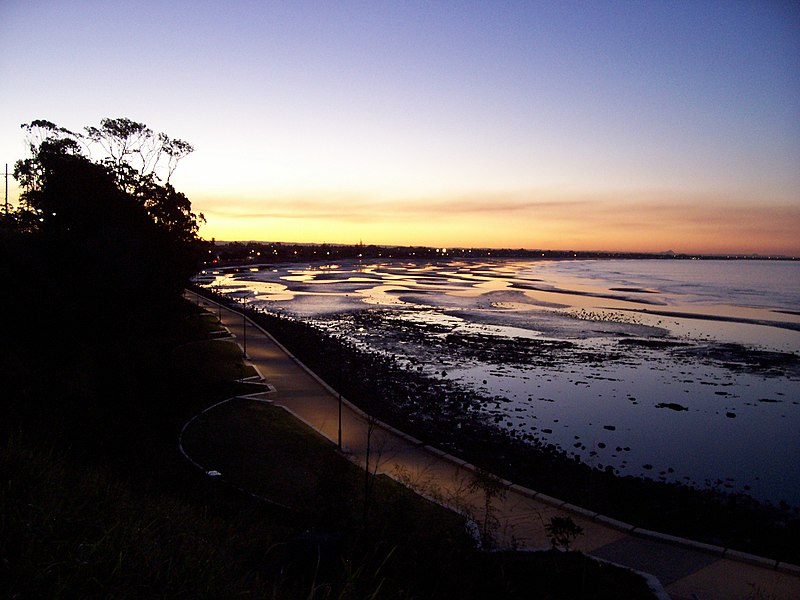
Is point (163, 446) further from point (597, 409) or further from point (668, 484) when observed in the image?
point (597, 409)

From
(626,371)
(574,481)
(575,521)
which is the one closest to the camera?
(575,521)

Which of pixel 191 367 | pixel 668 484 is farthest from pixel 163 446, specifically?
pixel 668 484

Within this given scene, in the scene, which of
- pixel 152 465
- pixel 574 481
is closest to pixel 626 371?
pixel 574 481

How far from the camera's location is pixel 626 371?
31875 mm

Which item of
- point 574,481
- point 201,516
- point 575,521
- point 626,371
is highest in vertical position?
point 201,516

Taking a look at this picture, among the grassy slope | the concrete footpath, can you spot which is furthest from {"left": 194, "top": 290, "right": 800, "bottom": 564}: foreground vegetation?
the grassy slope

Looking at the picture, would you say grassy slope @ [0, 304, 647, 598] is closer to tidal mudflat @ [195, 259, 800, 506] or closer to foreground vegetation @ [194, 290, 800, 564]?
foreground vegetation @ [194, 290, 800, 564]

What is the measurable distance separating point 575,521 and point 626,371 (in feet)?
69.8

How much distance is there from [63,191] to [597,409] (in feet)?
110

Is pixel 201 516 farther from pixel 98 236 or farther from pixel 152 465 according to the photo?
pixel 98 236

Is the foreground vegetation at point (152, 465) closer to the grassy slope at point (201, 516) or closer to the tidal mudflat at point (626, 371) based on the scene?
the grassy slope at point (201, 516)

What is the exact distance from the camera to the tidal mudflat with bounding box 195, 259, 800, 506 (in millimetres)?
20031

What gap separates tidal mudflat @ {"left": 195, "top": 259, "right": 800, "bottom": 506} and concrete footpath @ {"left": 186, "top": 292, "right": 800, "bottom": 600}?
5849 millimetres

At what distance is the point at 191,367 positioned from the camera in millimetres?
26781
